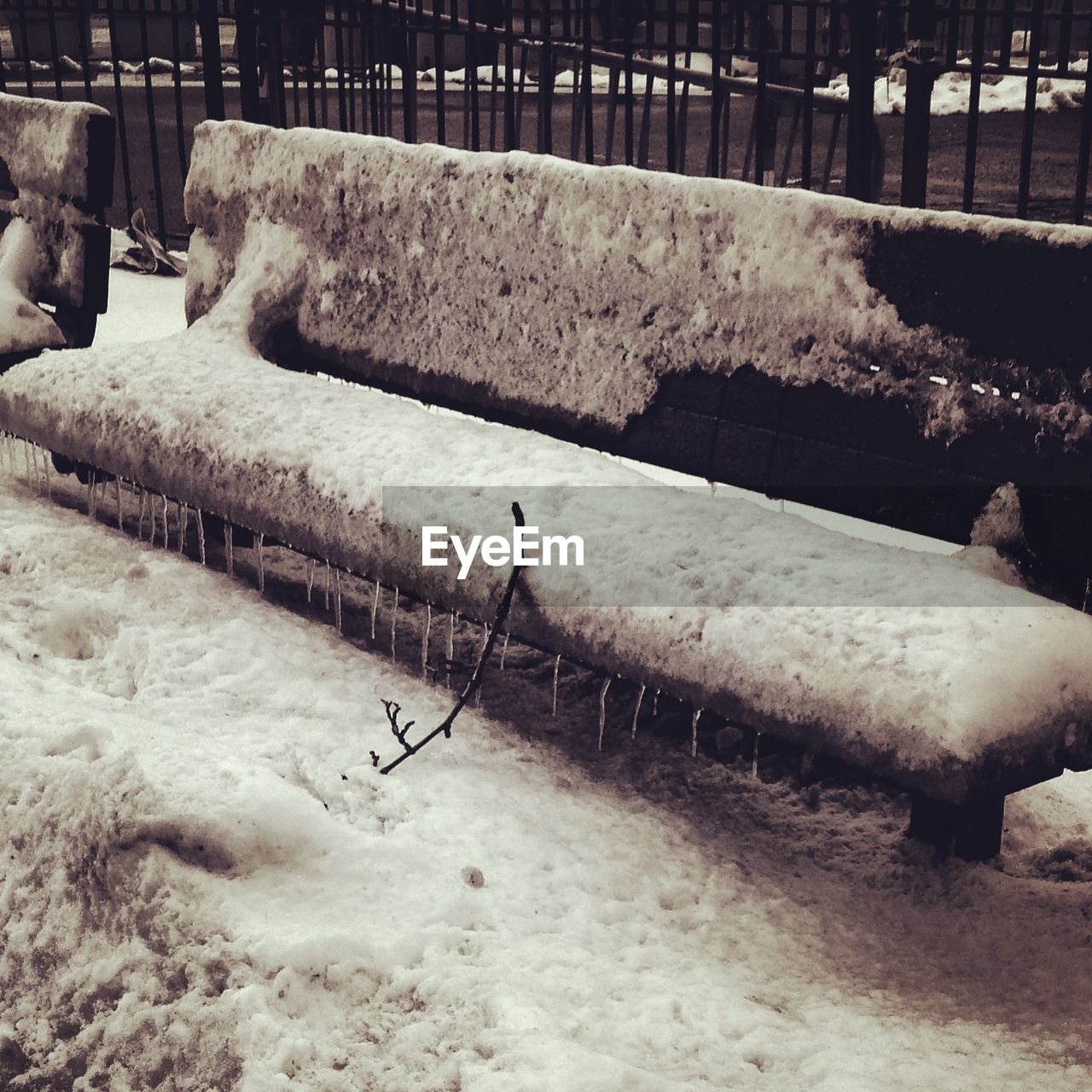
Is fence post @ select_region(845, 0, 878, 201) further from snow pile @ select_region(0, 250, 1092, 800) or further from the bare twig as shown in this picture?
the bare twig

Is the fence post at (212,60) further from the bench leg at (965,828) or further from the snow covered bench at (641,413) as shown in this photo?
the bench leg at (965,828)

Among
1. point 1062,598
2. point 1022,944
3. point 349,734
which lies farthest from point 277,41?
point 1022,944

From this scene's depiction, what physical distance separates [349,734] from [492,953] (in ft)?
2.86

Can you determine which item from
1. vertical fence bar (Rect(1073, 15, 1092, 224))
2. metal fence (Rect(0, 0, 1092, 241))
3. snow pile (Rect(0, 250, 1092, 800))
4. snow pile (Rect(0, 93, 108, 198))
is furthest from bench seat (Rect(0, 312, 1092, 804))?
vertical fence bar (Rect(1073, 15, 1092, 224))

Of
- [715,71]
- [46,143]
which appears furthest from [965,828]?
[715,71]

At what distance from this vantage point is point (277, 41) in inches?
270

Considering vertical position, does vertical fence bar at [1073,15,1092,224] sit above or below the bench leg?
above

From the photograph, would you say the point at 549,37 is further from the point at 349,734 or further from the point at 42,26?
the point at 42,26

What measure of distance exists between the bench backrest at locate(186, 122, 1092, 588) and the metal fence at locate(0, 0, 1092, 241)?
143 cm

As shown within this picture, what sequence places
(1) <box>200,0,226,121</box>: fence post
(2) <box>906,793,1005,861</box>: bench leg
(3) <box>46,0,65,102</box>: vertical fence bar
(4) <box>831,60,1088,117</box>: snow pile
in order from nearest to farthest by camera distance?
(2) <box>906,793,1005,861</box>: bench leg < (1) <box>200,0,226,121</box>: fence post < (3) <box>46,0,65,102</box>: vertical fence bar < (4) <box>831,60,1088,117</box>: snow pile

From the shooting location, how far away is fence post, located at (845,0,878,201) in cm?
458

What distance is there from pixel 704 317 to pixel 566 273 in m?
0.42

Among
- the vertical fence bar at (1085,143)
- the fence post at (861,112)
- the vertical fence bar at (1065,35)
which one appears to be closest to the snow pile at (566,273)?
the fence post at (861,112)

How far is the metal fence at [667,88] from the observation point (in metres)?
4.75
